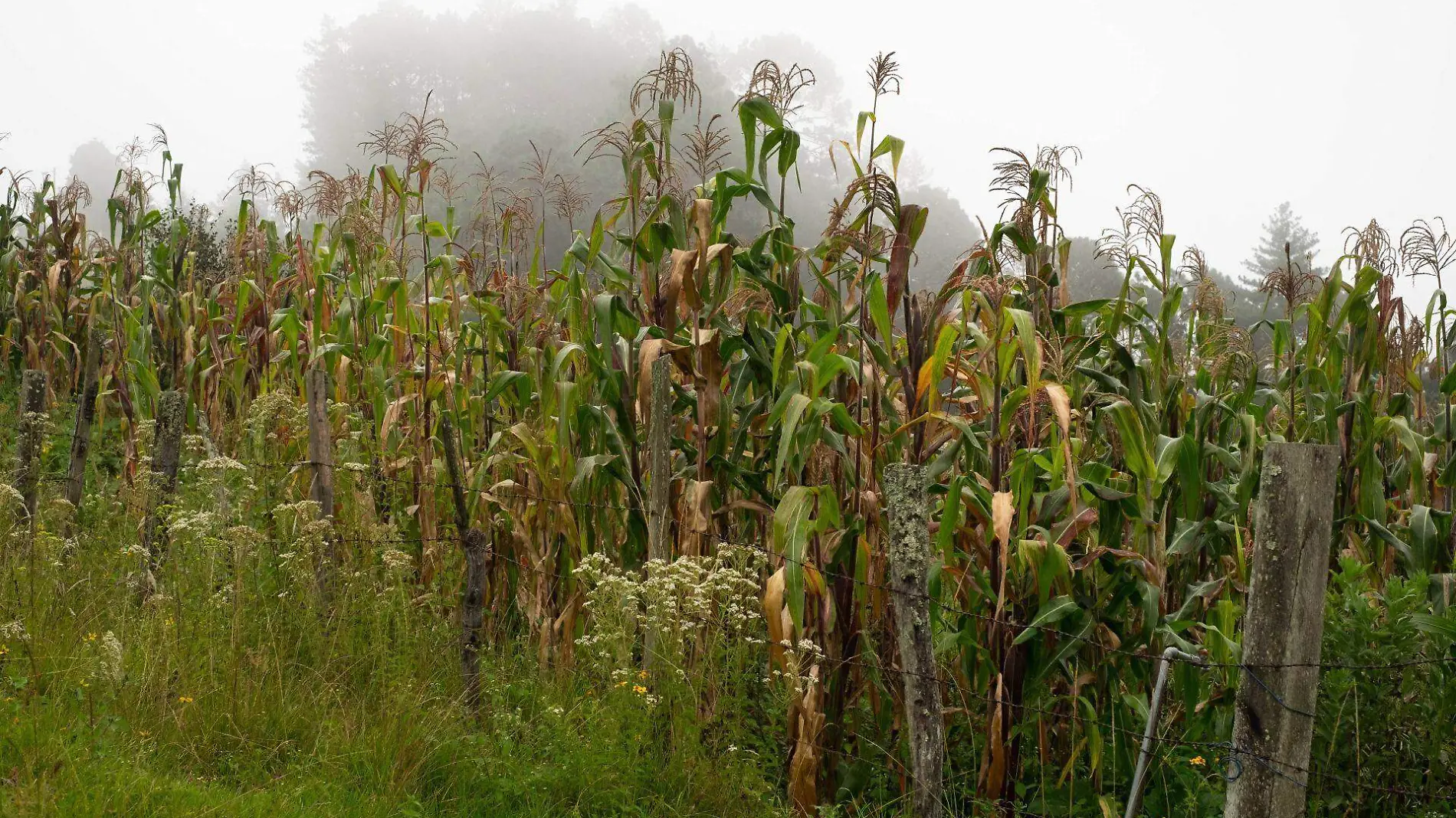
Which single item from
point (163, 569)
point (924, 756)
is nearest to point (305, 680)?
point (163, 569)

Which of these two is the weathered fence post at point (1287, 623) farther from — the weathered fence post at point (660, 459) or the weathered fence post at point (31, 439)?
the weathered fence post at point (31, 439)

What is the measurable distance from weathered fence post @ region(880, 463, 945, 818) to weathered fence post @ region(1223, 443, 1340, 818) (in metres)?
0.81

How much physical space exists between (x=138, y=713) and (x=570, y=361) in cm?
189

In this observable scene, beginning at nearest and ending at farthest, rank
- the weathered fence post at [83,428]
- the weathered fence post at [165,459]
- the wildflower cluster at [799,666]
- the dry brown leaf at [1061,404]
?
the dry brown leaf at [1061,404], the wildflower cluster at [799,666], the weathered fence post at [165,459], the weathered fence post at [83,428]

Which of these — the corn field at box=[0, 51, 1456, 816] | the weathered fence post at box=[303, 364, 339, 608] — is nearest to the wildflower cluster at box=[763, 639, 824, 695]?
the corn field at box=[0, 51, 1456, 816]

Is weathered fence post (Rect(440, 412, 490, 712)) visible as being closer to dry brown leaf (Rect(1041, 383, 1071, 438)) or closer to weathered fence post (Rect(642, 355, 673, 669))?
weathered fence post (Rect(642, 355, 673, 669))

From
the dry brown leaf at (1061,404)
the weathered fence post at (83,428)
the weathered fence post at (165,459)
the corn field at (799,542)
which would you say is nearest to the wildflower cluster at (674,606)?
the corn field at (799,542)

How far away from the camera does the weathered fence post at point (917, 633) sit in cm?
292

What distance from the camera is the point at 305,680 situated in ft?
11.7

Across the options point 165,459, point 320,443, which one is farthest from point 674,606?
point 165,459

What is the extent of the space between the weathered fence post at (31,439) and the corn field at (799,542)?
1.08 feet

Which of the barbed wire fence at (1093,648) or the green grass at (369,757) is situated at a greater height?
the barbed wire fence at (1093,648)

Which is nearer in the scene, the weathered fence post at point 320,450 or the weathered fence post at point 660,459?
the weathered fence post at point 660,459

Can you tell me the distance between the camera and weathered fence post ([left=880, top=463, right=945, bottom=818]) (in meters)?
2.92
